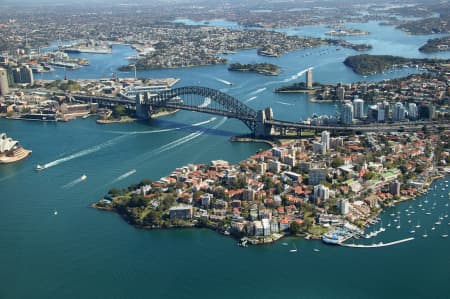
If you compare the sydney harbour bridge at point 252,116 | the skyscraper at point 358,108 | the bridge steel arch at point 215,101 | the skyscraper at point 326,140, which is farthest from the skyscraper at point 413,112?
the bridge steel arch at point 215,101

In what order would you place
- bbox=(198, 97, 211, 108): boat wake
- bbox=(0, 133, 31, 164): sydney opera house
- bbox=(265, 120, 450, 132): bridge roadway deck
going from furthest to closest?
bbox=(198, 97, 211, 108): boat wake < bbox=(265, 120, 450, 132): bridge roadway deck < bbox=(0, 133, 31, 164): sydney opera house

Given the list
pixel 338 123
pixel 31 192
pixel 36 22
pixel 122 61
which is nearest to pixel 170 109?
pixel 338 123

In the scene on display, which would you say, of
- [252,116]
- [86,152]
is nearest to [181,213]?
[86,152]

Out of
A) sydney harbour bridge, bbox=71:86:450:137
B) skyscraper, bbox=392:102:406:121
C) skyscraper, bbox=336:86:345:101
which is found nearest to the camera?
sydney harbour bridge, bbox=71:86:450:137

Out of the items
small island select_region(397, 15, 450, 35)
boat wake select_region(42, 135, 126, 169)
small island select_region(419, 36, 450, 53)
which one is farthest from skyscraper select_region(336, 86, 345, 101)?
small island select_region(397, 15, 450, 35)

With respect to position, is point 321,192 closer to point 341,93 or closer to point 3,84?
point 341,93

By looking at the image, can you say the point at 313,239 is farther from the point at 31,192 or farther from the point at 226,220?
the point at 31,192

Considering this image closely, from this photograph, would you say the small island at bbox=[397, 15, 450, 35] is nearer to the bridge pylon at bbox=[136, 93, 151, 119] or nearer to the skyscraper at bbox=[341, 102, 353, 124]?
the skyscraper at bbox=[341, 102, 353, 124]
